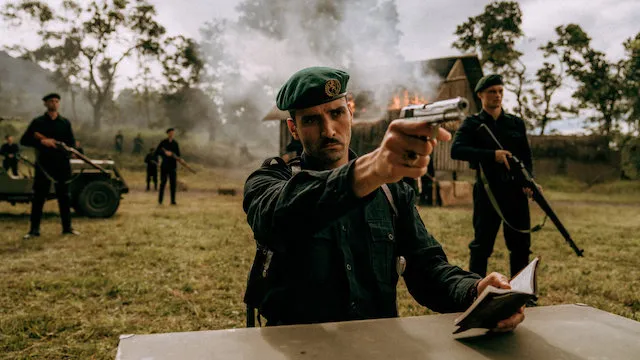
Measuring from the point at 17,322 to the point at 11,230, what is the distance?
5560 millimetres

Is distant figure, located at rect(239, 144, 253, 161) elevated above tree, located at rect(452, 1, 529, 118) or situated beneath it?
situated beneath

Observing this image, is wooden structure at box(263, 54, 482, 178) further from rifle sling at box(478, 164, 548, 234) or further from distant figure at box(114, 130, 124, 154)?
distant figure at box(114, 130, 124, 154)

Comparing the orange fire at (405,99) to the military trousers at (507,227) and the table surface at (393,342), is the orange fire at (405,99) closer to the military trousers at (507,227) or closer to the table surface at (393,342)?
the military trousers at (507,227)

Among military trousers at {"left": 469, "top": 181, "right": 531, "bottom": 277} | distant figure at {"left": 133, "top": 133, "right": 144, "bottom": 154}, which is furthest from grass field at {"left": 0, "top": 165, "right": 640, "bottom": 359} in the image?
distant figure at {"left": 133, "top": 133, "right": 144, "bottom": 154}

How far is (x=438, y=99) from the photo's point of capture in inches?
776

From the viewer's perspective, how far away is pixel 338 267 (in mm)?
1722

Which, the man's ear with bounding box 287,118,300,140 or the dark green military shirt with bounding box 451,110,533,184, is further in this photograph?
the dark green military shirt with bounding box 451,110,533,184

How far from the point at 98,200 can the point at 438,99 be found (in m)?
14.2

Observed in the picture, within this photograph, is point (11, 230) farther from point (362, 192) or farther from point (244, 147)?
point (244, 147)

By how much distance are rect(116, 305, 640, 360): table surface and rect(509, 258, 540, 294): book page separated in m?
0.13

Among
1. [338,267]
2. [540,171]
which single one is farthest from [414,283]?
[540,171]

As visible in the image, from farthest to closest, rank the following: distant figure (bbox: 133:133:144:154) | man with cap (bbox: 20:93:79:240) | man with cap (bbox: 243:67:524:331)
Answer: distant figure (bbox: 133:133:144:154)
man with cap (bbox: 20:93:79:240)
man with cap (bbox: 243:67:524:331)

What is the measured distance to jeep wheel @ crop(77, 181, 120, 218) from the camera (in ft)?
33.8

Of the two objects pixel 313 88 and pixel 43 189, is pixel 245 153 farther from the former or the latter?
pixel 313 88
